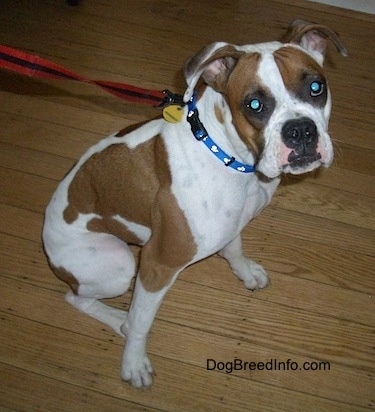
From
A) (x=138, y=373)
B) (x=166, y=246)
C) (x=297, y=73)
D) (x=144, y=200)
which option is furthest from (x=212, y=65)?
(x=138, y=373)

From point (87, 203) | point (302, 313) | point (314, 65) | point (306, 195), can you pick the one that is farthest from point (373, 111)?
point (87, 203)

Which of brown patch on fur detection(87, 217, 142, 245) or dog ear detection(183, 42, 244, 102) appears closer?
dog ear detection(183, 42, 244, 102)

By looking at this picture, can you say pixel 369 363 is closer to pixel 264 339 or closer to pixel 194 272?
pixel 264 339

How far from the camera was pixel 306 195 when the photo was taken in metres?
2.99

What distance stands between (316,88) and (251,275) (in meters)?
1.12

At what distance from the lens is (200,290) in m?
2.63

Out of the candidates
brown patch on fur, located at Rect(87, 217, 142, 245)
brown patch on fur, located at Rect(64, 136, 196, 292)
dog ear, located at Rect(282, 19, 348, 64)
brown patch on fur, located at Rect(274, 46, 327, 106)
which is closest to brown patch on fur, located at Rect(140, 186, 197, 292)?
brown patch on fur, located at Rect(64, 136, 196, 292)

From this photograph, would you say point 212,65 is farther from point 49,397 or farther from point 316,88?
point 49,397

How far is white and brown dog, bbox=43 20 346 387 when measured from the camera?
1.68 m

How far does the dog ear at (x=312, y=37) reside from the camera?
1.84 meters

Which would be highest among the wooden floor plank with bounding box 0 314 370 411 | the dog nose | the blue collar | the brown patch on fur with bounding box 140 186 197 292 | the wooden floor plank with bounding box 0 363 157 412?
the dog nose

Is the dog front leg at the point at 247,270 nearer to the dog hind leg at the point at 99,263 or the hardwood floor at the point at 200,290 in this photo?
the hardwood floor at the point at 200,290

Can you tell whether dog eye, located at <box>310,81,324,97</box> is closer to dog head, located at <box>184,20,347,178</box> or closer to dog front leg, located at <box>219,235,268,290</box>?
dog head, located at <box>184,20,347,178</box>

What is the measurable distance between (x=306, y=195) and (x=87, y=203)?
138 cm
